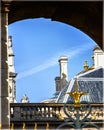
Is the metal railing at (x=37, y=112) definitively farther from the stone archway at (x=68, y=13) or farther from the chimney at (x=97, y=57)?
the chimney at (x=97, y=57)

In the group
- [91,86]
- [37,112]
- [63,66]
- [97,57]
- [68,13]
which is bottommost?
[37,112]

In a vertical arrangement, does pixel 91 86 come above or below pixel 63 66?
below

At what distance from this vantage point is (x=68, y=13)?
65.3 feet

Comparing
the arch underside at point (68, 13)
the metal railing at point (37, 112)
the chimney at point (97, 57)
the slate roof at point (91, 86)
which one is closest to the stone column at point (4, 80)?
the arch underside at point (68, 13)

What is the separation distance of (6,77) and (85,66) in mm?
48198

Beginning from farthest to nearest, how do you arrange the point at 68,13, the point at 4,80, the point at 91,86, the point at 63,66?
the point at 63,66 → the point at 91,86 → the point at 68,13 → the point at 4,80

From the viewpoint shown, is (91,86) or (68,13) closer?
(68,13)

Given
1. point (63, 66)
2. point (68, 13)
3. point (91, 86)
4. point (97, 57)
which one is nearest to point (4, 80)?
point (68, 13)

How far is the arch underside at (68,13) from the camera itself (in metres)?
18.8

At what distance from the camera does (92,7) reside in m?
18.5

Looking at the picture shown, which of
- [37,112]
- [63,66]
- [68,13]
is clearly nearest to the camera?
[68,13]

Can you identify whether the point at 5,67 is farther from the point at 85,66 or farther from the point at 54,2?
the point at 85,66

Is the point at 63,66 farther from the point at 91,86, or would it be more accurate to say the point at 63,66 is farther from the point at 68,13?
the point at 68,13

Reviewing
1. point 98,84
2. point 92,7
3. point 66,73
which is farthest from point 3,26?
point 66,73
